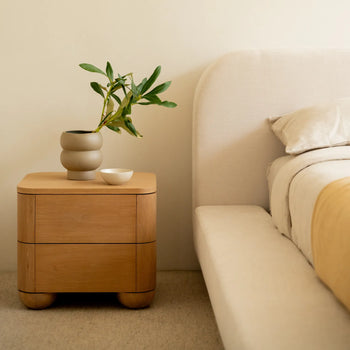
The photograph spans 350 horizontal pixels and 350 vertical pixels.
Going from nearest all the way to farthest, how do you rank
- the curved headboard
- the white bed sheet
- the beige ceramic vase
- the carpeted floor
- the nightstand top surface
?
the white bed sheet → the carpeted floor → the nightstand top surface → the beige ceramic vase → the curved headboard

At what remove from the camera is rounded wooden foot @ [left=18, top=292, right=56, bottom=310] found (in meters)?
1.91

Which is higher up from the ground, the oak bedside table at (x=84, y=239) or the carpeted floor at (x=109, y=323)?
the oak bedside table at (x=84, y=239)

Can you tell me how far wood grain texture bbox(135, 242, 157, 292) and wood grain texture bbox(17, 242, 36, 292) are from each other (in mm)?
381

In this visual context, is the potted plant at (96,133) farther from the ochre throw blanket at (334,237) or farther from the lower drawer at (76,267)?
the ochre throw blanket at (334,237)

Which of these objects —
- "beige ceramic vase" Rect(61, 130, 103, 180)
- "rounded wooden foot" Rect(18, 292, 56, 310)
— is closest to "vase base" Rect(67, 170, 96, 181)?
"beige ceramic vase" Rect(61, 130, 103, 180)

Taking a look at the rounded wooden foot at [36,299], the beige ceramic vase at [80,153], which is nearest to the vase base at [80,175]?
the beige ceramic vase at [80,153]

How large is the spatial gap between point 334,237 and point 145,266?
91 cm

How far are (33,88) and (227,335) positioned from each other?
1.51 metres

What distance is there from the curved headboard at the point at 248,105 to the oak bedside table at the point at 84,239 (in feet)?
1.28

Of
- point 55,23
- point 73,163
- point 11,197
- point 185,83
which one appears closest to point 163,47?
point 185,83

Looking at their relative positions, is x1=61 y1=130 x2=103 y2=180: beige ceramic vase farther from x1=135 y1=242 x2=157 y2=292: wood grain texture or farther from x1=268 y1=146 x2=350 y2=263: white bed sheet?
x1=268 y1=146 x2=350 y2=263: white bed sheet

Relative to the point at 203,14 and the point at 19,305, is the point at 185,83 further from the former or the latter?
the point at 19,305

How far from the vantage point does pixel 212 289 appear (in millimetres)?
1498

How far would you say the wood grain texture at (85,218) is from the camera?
73.5 inches
